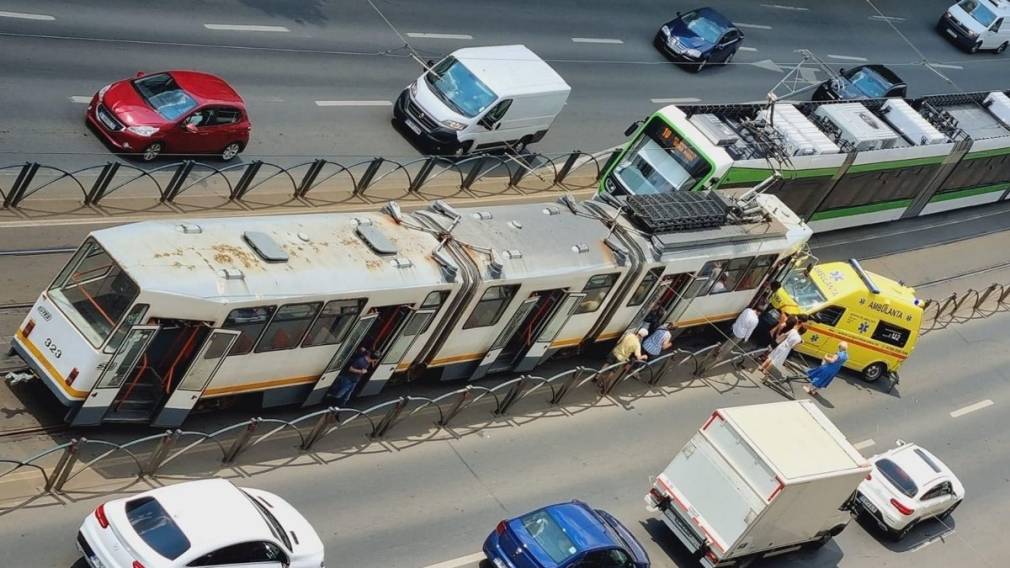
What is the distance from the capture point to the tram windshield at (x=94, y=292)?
61.0ft

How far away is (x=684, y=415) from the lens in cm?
2738

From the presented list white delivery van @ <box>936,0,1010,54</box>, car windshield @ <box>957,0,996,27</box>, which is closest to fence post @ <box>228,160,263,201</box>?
white delivery van @ <box>936,0,1010,54</box>

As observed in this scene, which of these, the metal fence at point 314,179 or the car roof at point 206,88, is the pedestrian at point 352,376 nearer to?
the metal fence at point 314,179

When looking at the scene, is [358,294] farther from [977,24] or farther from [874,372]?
[977,24]

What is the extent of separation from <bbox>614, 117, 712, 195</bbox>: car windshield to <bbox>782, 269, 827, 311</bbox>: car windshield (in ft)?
10.1

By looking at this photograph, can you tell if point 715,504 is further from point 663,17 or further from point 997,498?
point 663,17

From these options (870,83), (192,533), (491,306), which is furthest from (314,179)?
(870,83)

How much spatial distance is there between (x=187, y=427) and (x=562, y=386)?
763 cm

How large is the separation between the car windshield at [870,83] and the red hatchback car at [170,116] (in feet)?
79.1

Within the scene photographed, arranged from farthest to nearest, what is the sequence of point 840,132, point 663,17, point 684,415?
point 663,17 < point 840,132 < point 684,415

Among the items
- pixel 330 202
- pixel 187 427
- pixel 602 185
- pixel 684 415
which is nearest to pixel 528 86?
pixel 602 185

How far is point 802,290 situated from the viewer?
3048cm

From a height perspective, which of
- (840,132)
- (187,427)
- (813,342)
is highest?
(840,132)

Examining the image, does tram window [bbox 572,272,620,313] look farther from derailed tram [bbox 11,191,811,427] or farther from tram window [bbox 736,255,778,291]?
tram window [bbox 736,255,778,291]
